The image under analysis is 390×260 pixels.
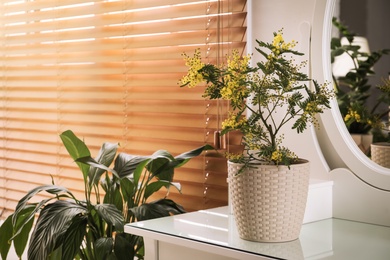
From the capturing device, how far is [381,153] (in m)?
1.76

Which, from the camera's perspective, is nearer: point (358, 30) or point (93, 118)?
point (358, 30)

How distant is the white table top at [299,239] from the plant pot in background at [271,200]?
0.03m

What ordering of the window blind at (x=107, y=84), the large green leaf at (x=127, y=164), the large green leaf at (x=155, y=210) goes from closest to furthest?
1. the large green leaf at (x=155, y=210)
2. the large green leaf at (x=127, y=164)
3. the window blind at (x=107, y=84)

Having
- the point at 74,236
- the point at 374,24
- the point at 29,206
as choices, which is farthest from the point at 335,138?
the point at 29,206

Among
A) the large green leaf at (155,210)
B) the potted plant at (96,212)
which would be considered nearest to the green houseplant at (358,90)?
the potted plant at (96,212)

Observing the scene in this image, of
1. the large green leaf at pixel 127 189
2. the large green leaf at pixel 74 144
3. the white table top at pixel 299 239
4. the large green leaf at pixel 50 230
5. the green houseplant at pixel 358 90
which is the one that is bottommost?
the large green leaf at pixel 50 230

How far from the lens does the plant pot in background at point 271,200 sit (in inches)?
61.3

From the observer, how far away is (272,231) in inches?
61.9

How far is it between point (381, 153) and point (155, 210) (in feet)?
2.32

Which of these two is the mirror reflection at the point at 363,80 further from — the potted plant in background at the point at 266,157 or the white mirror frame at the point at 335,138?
the potted plant in background at the point at 266,157

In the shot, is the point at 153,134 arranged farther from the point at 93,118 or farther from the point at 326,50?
the point at 326,50

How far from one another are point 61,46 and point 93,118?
0.37 metres

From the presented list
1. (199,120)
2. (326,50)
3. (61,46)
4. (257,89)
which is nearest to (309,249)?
(257,89)

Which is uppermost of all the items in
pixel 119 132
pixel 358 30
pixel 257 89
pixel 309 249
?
pixel 358 30
